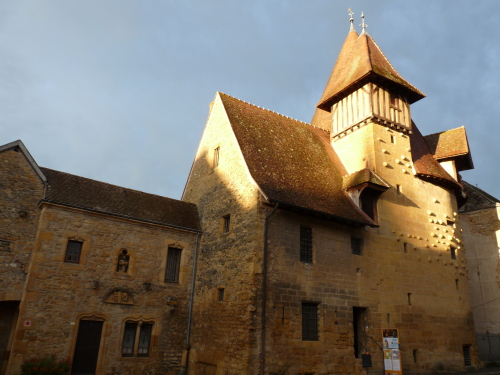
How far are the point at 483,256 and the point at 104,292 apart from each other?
17.9m

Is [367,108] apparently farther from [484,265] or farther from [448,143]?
[484,265]

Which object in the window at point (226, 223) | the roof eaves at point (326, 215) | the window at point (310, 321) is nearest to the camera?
the window at point (310, 321)

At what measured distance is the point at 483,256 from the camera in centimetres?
2009

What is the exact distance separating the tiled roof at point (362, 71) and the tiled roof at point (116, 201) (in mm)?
8138

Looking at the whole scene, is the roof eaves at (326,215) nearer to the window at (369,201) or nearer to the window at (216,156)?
the window at (369,201)

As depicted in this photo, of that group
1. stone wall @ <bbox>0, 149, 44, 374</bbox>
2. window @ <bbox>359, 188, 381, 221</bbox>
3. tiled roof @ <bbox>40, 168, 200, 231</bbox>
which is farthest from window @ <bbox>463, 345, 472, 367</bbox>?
stone wall @ <bbox>0, 149, 44, 374</bbox>

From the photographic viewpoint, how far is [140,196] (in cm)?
1477

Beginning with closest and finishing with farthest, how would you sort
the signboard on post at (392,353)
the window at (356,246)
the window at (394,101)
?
the signboard on post at (392,353) → the window at (356,246) → the window at (394,101)

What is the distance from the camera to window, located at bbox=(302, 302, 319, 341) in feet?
38.7

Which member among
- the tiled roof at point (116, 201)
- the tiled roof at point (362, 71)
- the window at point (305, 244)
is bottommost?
the window at point (305, 244)

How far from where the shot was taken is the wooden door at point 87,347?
11.5m

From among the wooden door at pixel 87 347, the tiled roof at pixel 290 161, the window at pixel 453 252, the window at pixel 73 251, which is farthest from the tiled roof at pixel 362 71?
the wooden door at pixel 87 347

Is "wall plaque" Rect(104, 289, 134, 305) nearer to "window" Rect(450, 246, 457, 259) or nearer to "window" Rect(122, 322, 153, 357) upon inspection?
"window" Rect(122, 322, 153, 357)

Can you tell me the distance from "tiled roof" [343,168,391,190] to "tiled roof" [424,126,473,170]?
191 inches
